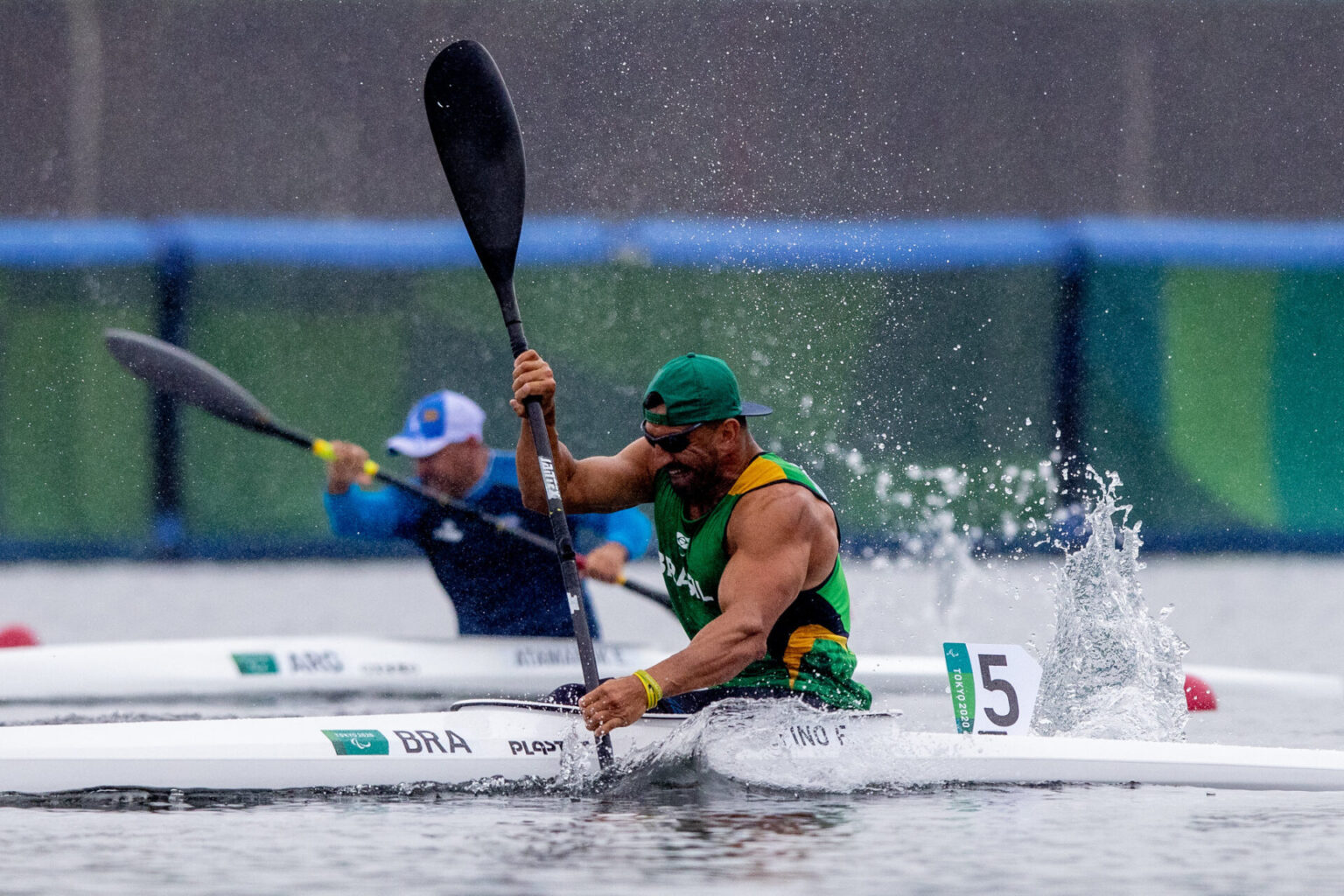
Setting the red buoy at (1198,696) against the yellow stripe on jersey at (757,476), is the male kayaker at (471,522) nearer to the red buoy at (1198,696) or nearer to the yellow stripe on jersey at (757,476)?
the red buoy at (1198,696)

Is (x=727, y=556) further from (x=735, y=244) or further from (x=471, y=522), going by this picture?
(x=735, y=244)

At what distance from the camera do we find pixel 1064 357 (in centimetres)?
1627

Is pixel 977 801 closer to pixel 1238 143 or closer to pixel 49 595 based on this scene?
pixel 49 595

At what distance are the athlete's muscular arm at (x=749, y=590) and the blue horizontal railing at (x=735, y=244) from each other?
10.2 metres

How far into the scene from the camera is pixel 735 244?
16297 millimetres

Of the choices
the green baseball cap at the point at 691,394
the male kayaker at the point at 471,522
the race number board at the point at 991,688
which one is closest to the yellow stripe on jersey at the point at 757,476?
the green baseball cap at the point at 691,394

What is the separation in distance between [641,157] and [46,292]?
7.32 metres

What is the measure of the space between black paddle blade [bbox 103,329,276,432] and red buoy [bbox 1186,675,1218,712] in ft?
12.4

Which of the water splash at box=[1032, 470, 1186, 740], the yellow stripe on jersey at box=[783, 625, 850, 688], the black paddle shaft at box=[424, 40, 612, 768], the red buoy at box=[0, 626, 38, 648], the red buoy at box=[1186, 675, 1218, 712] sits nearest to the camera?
the yellow stripe on jersey at box=[783, 625, 850, 688]

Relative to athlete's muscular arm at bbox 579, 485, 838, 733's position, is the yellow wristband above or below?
below

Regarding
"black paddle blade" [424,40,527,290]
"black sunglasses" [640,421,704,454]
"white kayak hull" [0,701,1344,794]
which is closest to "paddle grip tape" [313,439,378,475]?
"black paddle blade" [424,40,527,290]

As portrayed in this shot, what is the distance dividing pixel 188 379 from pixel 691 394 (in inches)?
136

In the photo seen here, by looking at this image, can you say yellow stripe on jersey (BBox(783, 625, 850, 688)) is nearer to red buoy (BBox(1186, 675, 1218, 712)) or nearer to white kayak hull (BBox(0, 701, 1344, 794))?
white kayak hull (BBox(0, 701, 1344, 794))

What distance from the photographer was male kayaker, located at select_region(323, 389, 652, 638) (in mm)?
8695
